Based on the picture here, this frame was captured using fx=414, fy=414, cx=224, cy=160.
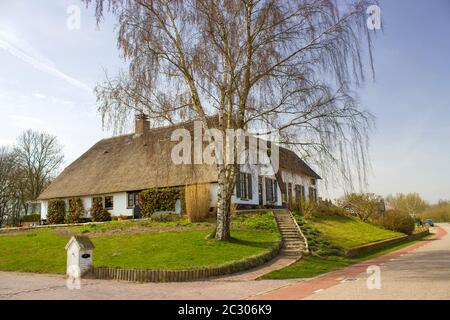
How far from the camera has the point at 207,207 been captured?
23766 millimetres

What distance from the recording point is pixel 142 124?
53.5ft

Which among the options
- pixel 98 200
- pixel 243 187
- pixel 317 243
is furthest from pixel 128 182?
pixel 317 243

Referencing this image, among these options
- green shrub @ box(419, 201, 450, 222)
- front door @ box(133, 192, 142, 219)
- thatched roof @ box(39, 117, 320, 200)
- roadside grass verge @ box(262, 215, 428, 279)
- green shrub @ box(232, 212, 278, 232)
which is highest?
thatched roof @ box(39, 117, 320, 200)

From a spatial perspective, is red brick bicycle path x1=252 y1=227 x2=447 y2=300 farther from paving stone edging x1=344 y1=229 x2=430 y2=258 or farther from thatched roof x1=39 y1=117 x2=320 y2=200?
thatched roof x1=39 y1=117 x2=320 y2=200

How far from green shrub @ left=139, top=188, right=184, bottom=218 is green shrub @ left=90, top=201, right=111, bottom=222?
13.3 feet

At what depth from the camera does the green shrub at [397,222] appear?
30781mm

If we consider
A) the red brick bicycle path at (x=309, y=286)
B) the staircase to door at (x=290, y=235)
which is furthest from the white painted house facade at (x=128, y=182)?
the red brick bicycle path at (x=309, y=286)

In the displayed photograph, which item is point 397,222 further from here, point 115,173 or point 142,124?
point 142,124

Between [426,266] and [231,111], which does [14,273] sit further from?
[426,266]

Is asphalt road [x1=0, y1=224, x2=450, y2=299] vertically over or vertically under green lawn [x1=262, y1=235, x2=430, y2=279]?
over

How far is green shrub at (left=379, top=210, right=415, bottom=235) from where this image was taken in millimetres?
30781

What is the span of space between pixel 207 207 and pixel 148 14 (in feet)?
38.5

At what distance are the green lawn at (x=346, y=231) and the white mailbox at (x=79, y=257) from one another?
1163cm

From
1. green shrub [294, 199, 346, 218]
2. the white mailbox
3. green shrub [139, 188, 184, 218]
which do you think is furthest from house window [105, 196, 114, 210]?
the white mailbox
